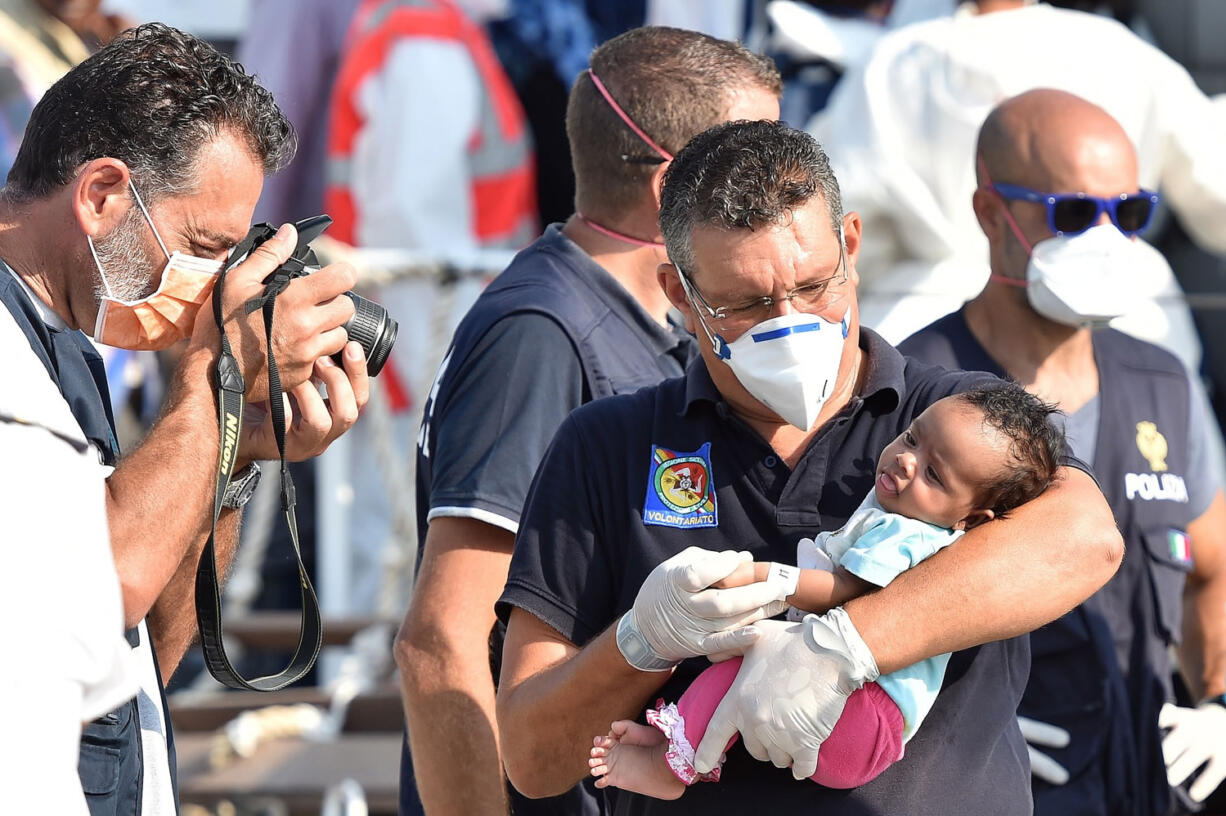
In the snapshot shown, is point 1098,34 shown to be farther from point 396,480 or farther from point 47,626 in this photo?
point 47,626

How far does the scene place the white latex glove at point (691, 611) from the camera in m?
1.97

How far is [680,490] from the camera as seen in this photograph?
7.36 ft

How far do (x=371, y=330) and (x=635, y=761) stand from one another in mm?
811

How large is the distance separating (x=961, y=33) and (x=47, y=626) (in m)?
3.71

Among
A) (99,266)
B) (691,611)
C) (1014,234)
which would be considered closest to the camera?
(691,611)

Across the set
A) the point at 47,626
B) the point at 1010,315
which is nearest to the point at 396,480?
the point at 1010,315

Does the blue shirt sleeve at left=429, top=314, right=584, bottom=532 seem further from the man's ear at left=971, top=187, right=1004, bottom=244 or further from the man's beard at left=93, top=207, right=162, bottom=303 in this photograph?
the man's ear at left=971, top=187, right=1004, bottom=244

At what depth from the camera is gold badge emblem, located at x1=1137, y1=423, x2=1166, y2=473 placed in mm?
3219

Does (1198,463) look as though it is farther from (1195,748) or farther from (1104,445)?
(1195,748)

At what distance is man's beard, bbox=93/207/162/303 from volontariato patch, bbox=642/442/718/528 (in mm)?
779

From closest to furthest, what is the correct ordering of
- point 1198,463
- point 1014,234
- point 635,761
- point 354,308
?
point 635,761
point 354,308
point 1198,463
point 1014,234

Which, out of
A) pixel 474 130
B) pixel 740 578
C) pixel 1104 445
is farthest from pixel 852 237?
pixel 474 130

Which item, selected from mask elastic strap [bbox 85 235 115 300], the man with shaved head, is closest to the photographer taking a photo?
mask elastic strap [bbox 85 235 115 300]

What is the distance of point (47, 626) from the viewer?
1.62m
